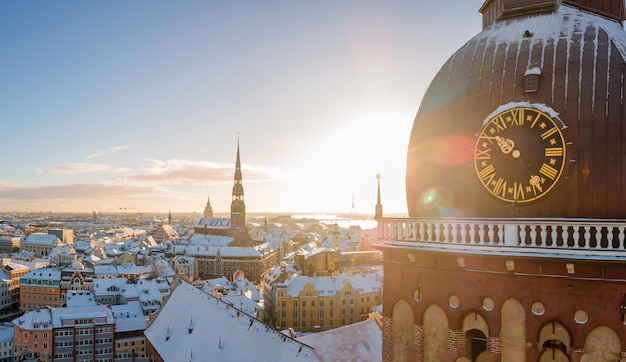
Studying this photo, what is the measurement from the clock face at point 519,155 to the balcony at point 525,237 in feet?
3.24

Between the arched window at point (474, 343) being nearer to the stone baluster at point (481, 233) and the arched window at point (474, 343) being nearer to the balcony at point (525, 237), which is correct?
the balcony at point (525, 237)

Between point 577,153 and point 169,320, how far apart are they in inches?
1502

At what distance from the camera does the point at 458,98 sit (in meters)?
13.8

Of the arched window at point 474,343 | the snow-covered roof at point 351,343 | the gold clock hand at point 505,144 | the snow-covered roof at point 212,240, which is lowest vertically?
the snow-covered roof at point 212,240

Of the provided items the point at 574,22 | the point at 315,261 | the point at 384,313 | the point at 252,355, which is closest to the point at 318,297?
the point at 315,261

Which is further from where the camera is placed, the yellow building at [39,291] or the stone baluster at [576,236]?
the yellow building at [39,291]

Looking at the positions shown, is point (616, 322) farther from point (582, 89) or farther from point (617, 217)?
point (582, 89)

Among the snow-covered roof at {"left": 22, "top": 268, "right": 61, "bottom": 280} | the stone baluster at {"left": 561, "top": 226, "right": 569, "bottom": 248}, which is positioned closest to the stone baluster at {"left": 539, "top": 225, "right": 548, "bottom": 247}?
the stone baluster at {"left": 561, "top": 226, "right": 569, "bottom": 248}

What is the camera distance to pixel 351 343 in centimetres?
2530

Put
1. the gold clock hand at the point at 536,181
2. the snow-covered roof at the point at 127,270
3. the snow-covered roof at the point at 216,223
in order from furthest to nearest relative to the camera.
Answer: the snow-covered roof at the point at 216,223, the snow-covered roof at the point at 127,270, the gold clock hand at the point at 536,181

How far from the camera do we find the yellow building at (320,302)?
70.7 meters

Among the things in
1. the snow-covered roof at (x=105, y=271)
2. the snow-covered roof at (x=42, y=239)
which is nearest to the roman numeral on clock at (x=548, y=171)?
the snow-covered roof at (x=105, y=271)

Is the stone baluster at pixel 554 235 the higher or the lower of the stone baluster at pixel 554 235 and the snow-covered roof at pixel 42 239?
the higher

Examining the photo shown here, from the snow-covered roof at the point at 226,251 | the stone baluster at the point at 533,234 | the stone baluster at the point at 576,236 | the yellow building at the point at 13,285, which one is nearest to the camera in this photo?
the stone baluster at the point at 576,236
